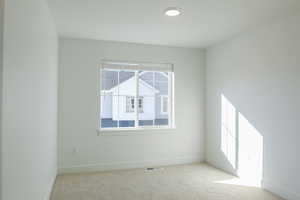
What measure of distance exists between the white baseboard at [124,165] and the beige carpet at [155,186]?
17cm

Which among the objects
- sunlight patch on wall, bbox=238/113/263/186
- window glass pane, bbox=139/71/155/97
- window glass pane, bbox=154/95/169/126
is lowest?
sunlight patch on wall, bbox=238/113/263/186

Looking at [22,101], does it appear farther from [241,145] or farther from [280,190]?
[241,145]

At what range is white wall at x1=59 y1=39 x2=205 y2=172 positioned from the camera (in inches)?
162

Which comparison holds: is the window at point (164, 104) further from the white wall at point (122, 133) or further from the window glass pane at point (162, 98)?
the white wall at point (122, 133)

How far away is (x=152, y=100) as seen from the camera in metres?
4.73

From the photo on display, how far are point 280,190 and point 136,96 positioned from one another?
2.84m

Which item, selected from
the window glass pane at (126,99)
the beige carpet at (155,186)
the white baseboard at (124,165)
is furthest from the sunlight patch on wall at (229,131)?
the window glass pane at (126,99)

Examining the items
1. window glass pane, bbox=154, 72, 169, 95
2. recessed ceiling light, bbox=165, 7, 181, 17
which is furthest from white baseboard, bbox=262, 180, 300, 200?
recessed ceiling light, bbox=165, 7, 181, 17

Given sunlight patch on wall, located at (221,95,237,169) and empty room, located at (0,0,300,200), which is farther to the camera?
sunlight patch on wall, located at (221,95,237,169)

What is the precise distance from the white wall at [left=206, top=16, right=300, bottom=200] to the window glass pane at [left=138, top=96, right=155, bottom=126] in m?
1.44

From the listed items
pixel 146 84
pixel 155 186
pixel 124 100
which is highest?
pixel 146 84

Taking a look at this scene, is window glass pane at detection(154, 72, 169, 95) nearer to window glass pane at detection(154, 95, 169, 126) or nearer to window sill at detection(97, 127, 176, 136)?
window glass pane at detection(154, 95, 169, 126)

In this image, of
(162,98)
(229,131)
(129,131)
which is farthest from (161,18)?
(229,131)

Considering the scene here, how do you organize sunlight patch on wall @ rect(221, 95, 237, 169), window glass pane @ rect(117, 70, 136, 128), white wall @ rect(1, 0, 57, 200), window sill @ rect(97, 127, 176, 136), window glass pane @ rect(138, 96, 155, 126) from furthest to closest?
window glass pane @ rect(138, 96, 155, 126), window glass pane @ rect(117, 70, 136, 128), window sill @ rect(97, 127, 176, 136), sunlight patch on wall @ rect(221, 95, 237, 169), white wall @ rect(1, 0, 57, 200)
